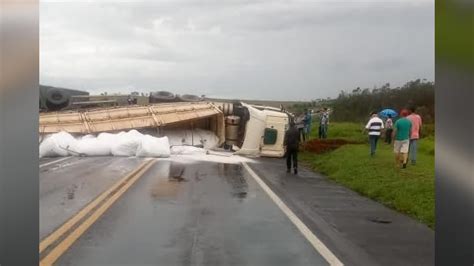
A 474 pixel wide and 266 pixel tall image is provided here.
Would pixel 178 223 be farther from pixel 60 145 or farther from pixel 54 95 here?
pixel 60 145

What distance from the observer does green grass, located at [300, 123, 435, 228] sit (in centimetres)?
861

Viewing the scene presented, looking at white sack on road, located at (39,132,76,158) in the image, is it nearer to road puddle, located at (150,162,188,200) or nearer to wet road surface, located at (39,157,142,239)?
wet road surface, located at (39,157,142,239)

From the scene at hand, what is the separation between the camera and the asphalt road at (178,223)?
195 inches

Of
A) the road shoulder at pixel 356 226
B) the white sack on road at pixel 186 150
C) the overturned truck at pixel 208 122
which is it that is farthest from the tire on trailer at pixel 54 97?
the white sack on road at pixel 186 150

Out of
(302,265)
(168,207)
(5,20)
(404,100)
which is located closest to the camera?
(5,20)

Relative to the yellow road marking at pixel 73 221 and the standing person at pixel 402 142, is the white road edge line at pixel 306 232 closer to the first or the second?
the yellow road marking at pixel 73 221

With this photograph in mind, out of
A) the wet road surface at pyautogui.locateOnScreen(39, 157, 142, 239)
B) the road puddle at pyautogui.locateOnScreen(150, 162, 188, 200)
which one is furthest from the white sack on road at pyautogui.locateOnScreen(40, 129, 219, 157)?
the road puddle at pyautogui.locateOnScreen(150, 162, 188, 200)

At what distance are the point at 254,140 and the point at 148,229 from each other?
12.2m

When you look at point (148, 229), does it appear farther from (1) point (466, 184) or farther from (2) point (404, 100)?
(1) point (466, 184)

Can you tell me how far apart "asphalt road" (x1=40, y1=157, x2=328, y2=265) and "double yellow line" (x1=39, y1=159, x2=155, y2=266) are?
9cm

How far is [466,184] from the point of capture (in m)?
2.15

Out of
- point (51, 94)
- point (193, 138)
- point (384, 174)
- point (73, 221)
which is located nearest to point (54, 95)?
point (51, 94)

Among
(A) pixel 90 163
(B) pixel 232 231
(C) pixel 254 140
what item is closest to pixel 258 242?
(B) pixel 232 231

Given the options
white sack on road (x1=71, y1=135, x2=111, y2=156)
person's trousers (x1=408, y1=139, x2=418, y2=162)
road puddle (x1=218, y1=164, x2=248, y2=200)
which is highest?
person's trousers (x1=408, y1=139, x2=418, y2=162)
